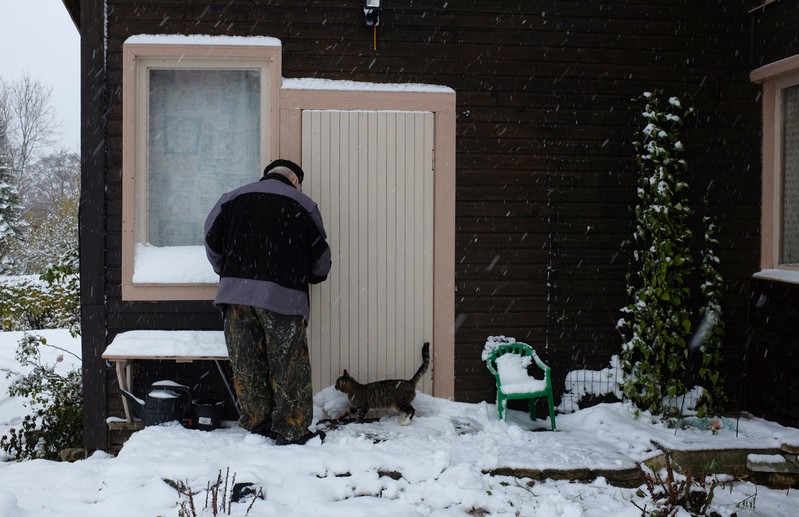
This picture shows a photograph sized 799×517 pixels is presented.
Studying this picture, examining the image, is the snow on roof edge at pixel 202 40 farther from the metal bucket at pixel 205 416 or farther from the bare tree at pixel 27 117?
the bare tree at pixel 27 117

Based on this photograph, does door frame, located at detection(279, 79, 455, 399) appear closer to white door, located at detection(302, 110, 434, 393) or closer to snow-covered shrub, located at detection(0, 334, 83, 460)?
white door, located at detection(302, 110, 434, 393)

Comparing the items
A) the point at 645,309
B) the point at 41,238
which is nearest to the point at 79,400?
the point at 645,309

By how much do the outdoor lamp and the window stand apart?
2.37 ft

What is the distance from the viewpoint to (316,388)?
5156mm

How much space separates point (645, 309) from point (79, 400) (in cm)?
507

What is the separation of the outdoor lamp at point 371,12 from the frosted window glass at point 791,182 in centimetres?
337

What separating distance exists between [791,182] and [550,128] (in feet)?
6.51

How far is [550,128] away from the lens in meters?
5.36

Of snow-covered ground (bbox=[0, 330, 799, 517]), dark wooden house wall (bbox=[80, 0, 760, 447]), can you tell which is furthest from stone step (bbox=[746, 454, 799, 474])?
Result: dark wooden house wall (bbox=[80, 0, 760, 447])

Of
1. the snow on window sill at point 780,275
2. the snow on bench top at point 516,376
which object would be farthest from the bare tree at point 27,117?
the snow on window sill at point 780,275

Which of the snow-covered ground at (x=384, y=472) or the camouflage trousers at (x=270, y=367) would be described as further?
the camouflage trousers at (x=270, y=367)

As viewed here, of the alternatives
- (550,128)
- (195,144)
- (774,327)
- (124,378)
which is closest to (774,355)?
(774,327)

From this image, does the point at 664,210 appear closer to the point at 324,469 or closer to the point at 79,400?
the point at 324,469

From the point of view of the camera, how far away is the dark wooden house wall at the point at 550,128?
16.9 ft
